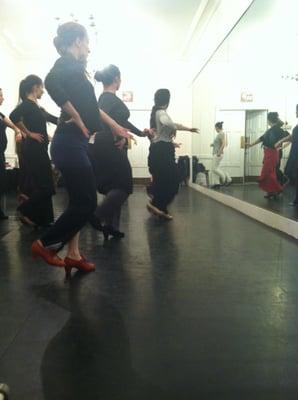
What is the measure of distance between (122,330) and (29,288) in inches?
26.8

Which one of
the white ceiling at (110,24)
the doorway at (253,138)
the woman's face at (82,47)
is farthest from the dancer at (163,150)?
the white ceiling at (110,24)

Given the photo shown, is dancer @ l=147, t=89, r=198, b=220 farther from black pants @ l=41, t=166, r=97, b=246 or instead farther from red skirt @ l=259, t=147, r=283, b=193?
black pants @ l=41, t=166, r=97, b=246

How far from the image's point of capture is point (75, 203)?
2057 millimetres

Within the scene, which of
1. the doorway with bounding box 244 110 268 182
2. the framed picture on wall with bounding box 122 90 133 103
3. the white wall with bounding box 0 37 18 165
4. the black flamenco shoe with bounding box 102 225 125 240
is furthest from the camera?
the framed picture on wall with bounding box 122 90 133 103

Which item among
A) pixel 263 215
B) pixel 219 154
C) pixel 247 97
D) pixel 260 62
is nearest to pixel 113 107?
pixel 263 215

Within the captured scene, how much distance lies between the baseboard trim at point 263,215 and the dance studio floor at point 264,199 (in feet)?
0.20

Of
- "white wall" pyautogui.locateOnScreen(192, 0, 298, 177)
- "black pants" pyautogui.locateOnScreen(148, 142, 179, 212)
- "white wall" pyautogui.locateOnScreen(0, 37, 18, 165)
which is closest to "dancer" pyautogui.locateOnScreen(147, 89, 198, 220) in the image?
"black pants" pyautogui.locateOnScreen(148, 142, 179, 212)

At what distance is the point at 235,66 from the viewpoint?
6.39 m

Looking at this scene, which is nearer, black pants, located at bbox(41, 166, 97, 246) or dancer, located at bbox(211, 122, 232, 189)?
black pants, located at bbox(41, 166, 97, 246)

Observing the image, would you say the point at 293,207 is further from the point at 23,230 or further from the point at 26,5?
the point at 26,5

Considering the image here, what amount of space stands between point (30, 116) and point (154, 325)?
250 cm

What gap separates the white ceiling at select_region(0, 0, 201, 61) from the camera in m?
7.42

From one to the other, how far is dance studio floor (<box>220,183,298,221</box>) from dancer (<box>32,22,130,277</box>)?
2106 mm

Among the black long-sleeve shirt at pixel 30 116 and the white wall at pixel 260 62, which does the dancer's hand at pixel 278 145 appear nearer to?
the white wall at pixel 260 62
